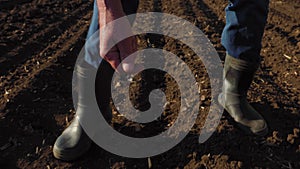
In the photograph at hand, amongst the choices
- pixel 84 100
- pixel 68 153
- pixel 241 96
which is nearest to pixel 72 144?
pixel 68 153

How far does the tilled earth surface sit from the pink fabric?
63 cm

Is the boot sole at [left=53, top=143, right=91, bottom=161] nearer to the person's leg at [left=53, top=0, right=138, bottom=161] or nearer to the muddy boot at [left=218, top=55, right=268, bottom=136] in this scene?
the person's leg at [left=53, top=0, right=138, bottom=161]

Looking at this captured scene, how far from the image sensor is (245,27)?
1.98m

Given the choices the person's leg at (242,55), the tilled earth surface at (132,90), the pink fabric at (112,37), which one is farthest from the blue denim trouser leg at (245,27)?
the pink fabric at (112,37)

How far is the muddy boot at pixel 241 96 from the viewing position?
6.92ft

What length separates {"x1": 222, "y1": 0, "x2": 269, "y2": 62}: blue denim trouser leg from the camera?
194cm

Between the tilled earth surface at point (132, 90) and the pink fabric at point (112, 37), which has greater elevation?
the pink fabric at point (112, 37)

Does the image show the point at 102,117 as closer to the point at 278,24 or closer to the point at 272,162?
the point at 272,162

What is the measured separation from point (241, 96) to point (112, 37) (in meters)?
0.88

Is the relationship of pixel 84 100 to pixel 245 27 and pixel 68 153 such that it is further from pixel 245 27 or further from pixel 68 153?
pixel 245 27

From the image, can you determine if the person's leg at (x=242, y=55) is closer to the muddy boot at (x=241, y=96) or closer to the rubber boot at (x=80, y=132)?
the muddy boot at (x=241, y=96)

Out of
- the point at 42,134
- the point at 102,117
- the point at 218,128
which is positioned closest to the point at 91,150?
the point at 102,117

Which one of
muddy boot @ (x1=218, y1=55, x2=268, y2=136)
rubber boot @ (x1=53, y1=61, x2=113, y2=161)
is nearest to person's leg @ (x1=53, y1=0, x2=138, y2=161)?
rubber boot @ (x1=53, y1=61, x2=113, y2=161)

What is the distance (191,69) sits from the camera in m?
2.86
